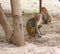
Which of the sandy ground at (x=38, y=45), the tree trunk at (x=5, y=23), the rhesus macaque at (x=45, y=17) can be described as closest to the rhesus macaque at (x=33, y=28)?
the sandy ground at (x=38, y=45)

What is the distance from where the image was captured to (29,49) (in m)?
5.19

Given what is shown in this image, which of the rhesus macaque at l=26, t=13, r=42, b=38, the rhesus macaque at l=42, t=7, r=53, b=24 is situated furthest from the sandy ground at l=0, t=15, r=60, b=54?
the rhesus macaque at l=42, t=7, r=53, b=24

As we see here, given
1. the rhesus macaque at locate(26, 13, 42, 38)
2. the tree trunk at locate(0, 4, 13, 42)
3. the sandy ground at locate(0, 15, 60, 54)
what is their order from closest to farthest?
the sandy ground at locate(0, 15, 60, 54), the tree trunk at locate(0, 4, 13, 42), the rhesus macaque at locate(26, 13, 42, 38)

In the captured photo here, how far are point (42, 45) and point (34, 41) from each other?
493 mm

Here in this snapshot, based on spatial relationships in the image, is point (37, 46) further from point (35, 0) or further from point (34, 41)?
point (35, 0)

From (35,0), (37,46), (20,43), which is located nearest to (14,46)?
(20,43)

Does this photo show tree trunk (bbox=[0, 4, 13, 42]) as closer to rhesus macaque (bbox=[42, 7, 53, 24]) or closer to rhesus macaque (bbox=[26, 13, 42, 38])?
rhesus macaque (bbox=[26, 13, 42, 38])

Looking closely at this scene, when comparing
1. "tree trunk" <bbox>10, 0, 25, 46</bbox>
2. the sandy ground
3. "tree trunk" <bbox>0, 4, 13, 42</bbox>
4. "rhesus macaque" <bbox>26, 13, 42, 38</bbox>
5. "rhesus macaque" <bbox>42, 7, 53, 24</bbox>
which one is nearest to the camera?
the sandy ground

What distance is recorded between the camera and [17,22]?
5.35 meters

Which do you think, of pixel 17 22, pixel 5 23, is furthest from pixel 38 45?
pixel 5 23

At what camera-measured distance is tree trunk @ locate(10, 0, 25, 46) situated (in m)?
5.30

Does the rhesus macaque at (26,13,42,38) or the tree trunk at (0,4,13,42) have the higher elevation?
the tree trunk at (0,4,13,42)

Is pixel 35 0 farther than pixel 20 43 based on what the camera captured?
Yes

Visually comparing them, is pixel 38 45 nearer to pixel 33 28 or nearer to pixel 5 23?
pixel 5 23
